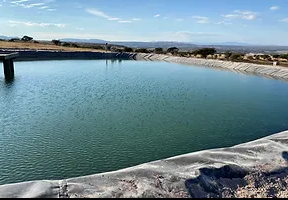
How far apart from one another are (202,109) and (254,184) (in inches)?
376

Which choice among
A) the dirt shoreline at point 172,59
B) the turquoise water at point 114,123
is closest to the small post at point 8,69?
the turquoise water at point 114,123

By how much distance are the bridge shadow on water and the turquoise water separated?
3.01 metres

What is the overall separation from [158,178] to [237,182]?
5.87 ft

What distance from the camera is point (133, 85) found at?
2302cm

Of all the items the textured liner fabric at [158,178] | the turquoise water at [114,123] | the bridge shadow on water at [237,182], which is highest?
the textured liner fabric at [158,178]

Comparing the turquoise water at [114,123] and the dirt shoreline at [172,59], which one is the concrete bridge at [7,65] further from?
the dirt shoreline at [172,59]

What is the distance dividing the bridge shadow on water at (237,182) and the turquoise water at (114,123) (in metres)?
3.01

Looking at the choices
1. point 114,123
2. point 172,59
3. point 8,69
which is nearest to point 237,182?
point 114,123

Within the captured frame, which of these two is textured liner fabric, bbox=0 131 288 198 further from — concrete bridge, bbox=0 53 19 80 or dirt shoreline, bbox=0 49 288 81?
dirt shoreline, bbox=0 49 288 81

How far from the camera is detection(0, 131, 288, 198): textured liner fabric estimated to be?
17.8ft

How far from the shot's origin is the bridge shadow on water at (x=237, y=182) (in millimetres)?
5859

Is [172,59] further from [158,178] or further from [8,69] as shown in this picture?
[158,178]

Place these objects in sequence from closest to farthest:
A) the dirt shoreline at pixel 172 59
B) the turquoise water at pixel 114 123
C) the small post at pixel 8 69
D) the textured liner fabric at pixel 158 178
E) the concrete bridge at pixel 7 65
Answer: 1. the textured liner fabric at pixel 158 178
2. the turquoise water at pixel 114 123
3. the concrete bridge at pixel 7 65
4. the small post at pixel 8 69
5. the dirt shoreline at pixel 172 59

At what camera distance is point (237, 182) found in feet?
21.0
